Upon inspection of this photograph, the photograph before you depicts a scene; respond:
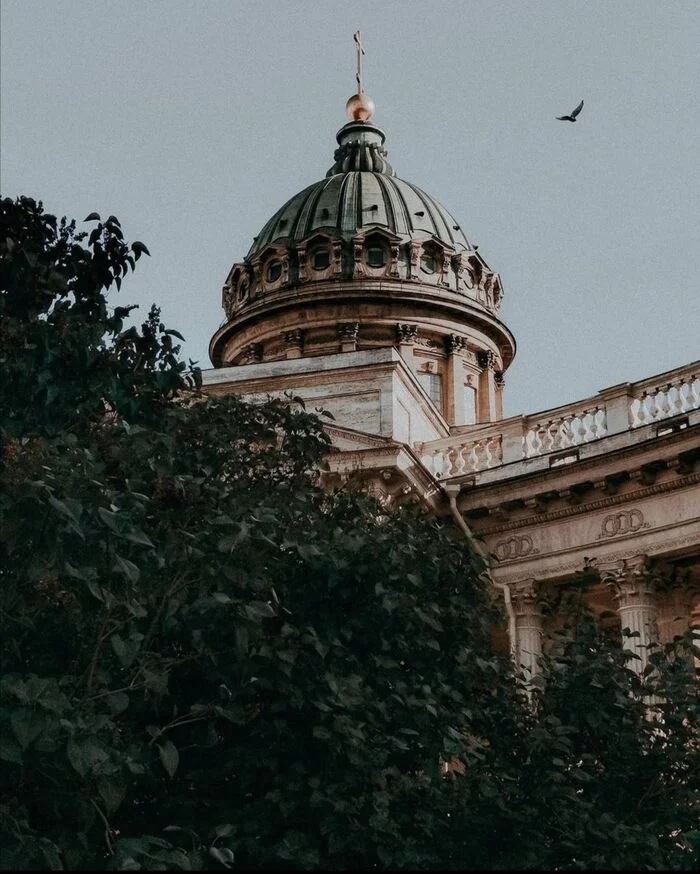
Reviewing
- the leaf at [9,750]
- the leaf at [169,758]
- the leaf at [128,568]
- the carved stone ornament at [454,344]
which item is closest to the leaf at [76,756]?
the leaf at [9,750]

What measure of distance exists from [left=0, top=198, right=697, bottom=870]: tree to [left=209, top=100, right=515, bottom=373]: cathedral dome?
3096 centimetres

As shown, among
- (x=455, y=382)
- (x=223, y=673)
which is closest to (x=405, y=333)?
(x=455, y=382)

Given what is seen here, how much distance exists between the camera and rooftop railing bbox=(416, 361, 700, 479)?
91.7 feet

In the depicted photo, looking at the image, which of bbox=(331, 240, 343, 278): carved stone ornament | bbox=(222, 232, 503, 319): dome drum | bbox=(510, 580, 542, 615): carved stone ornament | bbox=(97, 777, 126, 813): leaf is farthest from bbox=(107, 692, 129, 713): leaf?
bbox=(331, 240, 343, 278): carved stone ornament

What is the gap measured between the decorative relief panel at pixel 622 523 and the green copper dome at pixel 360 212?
25591 mm

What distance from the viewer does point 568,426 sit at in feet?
96.4

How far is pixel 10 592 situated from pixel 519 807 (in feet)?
16.6

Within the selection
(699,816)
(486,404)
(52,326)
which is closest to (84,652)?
(52,326)

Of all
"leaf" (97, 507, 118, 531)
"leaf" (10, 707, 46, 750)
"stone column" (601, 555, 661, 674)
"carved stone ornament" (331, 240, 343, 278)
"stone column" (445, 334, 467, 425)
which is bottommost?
"leaf" (10, 707, 46, 750)

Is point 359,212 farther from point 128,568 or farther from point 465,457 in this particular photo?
point 128,568

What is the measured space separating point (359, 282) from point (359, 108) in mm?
15296

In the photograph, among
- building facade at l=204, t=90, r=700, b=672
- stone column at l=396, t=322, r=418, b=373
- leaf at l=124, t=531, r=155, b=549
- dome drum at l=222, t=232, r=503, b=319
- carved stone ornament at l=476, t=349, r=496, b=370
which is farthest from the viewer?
carved stone ornament at l=476, t=349, r=496, b=370

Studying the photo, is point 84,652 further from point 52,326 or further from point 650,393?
point 650,393

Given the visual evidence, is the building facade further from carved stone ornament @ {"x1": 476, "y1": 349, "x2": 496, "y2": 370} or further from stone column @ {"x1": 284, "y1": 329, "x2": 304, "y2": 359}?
carved stone ornament @ {"x1": 476, "y1": 349, "x2": 496, "y2": 370}
